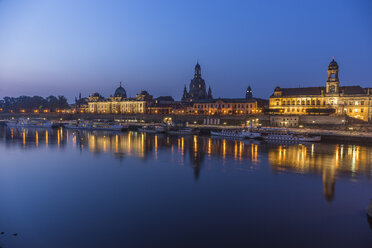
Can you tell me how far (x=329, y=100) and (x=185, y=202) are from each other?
7665cm

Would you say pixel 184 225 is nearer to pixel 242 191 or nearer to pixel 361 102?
pixel 242 191

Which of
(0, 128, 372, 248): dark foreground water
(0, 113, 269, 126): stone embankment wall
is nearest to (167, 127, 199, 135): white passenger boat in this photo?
(0, 113, 269, 126): stone embankment wall

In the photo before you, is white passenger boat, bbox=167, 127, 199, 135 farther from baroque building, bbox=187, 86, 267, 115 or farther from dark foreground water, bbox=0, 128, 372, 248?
dark foreground water, bbox=0, 128, 372, 248

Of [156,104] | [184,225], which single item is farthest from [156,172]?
[156,104]

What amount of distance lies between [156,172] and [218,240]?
50.3 ft

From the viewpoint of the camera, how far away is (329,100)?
8238 cm

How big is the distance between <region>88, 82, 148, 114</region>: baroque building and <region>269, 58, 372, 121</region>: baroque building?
Answer: 225ft

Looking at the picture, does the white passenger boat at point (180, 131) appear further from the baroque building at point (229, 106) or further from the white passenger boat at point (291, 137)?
the baroque building at point (229, 106)

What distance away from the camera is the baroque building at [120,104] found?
456 ft

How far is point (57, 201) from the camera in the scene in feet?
66.5

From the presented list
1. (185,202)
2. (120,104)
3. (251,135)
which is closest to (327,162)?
(185,202)

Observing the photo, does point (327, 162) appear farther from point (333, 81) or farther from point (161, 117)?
point (161, 117)

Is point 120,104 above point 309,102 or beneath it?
above

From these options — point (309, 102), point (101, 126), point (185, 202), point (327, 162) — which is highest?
point (309, 102)
